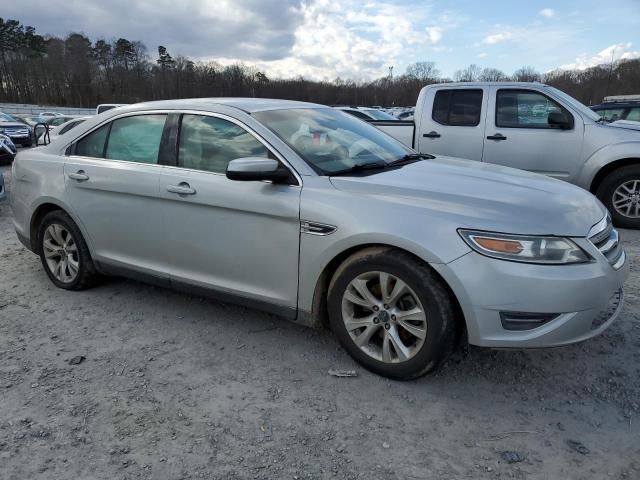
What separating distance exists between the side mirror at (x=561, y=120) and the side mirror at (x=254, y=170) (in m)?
4.94

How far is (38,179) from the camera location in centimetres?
420

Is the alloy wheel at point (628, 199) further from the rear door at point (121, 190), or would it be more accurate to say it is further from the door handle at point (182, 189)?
the rear door at point (121, 190)

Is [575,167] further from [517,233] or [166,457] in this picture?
[166,457]

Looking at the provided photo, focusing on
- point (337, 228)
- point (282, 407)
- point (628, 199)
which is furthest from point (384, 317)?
point (628, 199)

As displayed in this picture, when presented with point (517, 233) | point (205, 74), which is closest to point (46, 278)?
point (517, 233)

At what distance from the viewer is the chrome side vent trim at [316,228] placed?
9.21 feet

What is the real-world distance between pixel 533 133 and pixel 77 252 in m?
5.76

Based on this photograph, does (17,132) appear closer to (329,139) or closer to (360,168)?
(329,139)

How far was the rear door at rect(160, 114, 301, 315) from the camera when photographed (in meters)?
3.00

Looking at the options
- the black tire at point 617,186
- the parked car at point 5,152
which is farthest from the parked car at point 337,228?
the parked car at point 5,152

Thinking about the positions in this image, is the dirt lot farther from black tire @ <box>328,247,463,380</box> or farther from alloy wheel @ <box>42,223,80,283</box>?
alloy wheel @ <box>42,223,80,283</box>

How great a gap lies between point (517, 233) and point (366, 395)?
1.21 m

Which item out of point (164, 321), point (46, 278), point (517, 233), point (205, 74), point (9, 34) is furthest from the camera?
point (205, 74)

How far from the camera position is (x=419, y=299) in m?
2.61
